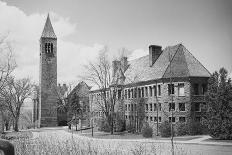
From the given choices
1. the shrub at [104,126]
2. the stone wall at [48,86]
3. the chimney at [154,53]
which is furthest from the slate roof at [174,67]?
the stone wall at [48,86]

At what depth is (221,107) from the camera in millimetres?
30953

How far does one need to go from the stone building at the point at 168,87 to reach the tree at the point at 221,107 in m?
5.89

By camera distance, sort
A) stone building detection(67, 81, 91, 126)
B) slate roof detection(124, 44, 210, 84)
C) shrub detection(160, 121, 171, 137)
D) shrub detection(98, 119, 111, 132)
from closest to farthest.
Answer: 1. shrub detection(160, 121, 171, 137)
2. slate roof detection(124, 44, 210, 84)
3. shrub detection(98, 119, 111, 132)
4. stone building detection(67, 81, 91, 126)

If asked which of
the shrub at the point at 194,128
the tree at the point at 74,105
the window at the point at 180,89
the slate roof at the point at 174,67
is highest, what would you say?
the slate roof at the point at 174,67

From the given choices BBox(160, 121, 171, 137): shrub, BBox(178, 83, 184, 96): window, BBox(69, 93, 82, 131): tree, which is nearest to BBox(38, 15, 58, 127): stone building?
BBox(69, 93, 82, 131): tree

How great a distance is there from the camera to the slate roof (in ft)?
137

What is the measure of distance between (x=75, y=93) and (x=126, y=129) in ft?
51.7

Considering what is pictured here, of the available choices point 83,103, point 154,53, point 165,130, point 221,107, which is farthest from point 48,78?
point 221,107

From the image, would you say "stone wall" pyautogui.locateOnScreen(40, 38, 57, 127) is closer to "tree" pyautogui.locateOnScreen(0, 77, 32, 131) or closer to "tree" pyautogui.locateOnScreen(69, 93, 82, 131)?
Result: "tree" pyautogui.locateOnScreen(0, 77, 32, 131)

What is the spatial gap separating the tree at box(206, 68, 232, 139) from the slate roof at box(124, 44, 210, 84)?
875cm

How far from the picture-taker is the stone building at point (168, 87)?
131 ft

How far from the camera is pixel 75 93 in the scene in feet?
197

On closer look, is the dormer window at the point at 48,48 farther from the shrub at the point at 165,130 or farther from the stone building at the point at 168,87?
the shrub at the point at 165,130

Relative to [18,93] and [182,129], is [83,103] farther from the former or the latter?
[182,129]
